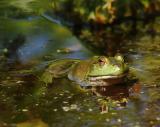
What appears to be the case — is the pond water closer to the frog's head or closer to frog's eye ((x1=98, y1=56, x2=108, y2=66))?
the frog's head

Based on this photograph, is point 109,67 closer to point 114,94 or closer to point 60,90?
point 114,94

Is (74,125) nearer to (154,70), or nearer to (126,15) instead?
(154,70)

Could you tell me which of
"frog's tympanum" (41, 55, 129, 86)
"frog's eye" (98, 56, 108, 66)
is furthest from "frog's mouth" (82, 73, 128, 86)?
"frog's eye" (98, 56, 108, 66)

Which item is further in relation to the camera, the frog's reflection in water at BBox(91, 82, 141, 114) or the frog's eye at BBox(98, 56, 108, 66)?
the frog's eye at BBox(98, 56, 108, 66)

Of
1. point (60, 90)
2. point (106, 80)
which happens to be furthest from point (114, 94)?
point (60, 90)

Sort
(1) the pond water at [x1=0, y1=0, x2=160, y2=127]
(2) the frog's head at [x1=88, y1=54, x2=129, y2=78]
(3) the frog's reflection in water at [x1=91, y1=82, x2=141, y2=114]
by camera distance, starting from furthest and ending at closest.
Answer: (2) the frog's head at [x1=88, y1=54, x2=129, y2=78]
(3) the frog's reflection in water at [x1=91, y1=82, x2=141, y2=114]
(1) the pond water at [x1=0, y1=0, x2=160, y2=127]

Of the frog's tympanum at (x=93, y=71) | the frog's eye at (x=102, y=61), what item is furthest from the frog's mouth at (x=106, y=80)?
the frog's eye at (x=102, y=61)

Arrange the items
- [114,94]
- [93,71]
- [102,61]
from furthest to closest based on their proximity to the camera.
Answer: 1. [93,71]
2. [102,61]
3. [114,94]

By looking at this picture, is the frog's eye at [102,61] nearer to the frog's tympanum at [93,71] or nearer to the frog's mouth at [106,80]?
Answer: the frog's tympanum at [93,71]
